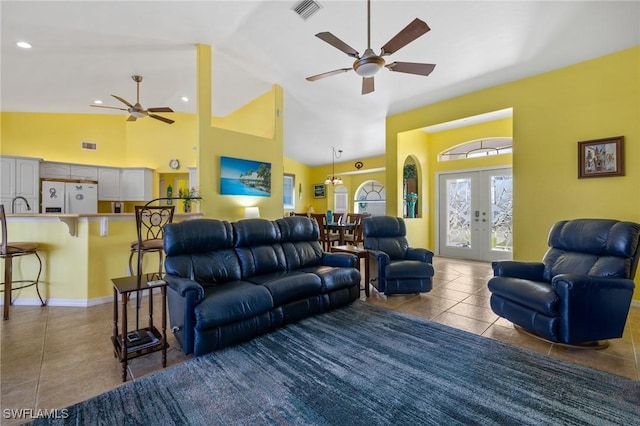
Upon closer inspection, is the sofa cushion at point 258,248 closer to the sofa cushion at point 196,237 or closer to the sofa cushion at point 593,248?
the sofa cushion at point 196,237

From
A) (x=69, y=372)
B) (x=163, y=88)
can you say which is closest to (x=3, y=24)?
(x=163, y=88)

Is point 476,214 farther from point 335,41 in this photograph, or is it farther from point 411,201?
point 335,41

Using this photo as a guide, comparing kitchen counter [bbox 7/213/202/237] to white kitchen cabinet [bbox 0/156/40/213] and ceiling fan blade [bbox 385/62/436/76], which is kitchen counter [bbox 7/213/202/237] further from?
ceiling fan blade [bbox 385/62/436/76]

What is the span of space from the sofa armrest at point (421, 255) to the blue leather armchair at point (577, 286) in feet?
2.98

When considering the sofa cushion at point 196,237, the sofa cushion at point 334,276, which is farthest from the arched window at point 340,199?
the sofa cushion at point 196,237

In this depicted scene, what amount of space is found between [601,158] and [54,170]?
392 inches

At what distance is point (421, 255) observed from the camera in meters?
3.97

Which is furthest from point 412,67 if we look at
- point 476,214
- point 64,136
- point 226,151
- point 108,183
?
point 64,136

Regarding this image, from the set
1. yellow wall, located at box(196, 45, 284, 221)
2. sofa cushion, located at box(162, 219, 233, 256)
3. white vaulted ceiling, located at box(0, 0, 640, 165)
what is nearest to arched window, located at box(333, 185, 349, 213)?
white vaulted ceiling, located at box(0, 0, 640, 165)

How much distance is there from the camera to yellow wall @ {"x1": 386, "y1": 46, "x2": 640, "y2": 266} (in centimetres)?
343

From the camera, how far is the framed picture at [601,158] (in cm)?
347

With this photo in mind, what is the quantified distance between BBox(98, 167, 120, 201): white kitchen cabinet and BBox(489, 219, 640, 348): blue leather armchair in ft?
26.8

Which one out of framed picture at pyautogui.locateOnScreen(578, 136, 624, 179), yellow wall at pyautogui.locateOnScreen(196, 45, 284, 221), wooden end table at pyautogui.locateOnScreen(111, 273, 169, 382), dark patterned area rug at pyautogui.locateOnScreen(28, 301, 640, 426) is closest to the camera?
dark patterned area rug at pyautogui.locateOnScreen(28, 301, 640, 426)

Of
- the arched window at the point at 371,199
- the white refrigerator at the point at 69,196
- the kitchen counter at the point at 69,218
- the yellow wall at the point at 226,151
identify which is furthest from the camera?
the arched window at the point at 371,199
